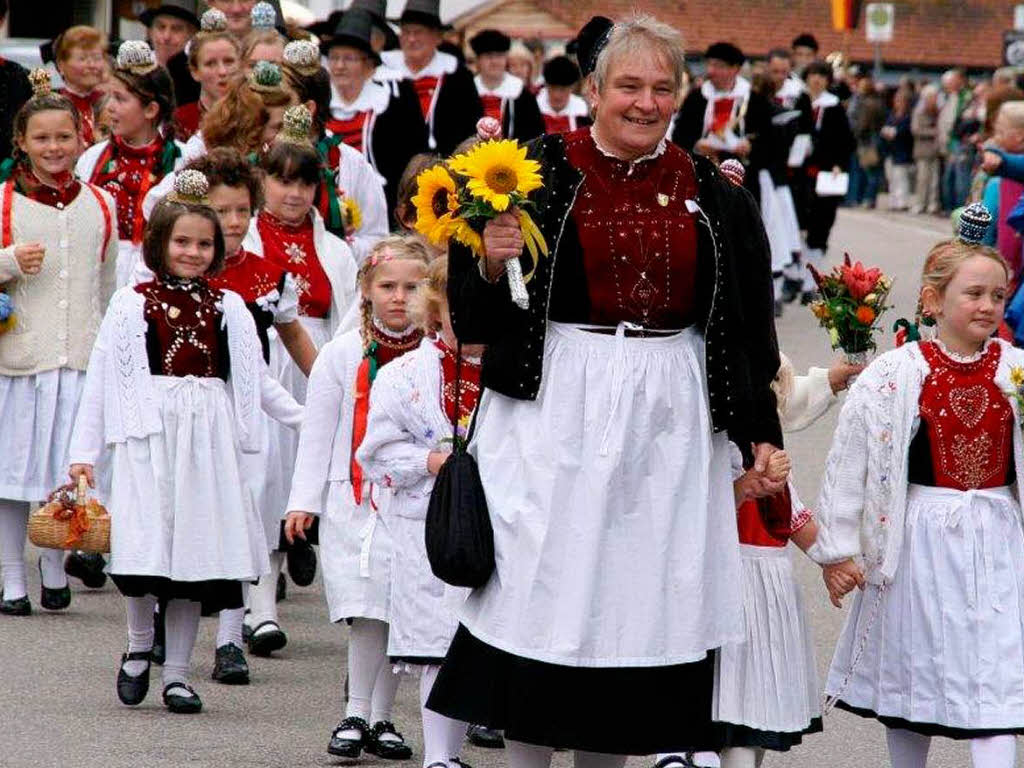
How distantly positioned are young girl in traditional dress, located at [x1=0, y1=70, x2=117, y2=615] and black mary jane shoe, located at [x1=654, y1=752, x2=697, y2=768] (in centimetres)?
320

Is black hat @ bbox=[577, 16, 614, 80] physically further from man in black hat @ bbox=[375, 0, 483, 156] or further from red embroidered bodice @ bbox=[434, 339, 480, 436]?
man in black hat @ bbox=[375, 0, 483, 156]

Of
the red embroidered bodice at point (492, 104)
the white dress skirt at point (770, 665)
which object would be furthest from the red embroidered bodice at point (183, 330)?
the red embroidered bodice at point (492, 104)

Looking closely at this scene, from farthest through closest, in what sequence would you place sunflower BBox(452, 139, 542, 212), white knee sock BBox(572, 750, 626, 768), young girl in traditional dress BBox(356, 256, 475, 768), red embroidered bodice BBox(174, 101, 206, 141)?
red embroidered bodice BBox(174, 101, 206, 141) → young girl in traditional dress BBox(356, 256, 475, 768) → white knee sock BBox(572, 750, 626, 768) → sunflower BBox(452, 139, 542, 212)

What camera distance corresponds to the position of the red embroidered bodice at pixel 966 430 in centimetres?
644

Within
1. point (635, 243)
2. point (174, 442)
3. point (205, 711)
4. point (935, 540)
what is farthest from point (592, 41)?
point (205, 711)

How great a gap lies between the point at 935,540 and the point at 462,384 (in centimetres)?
137

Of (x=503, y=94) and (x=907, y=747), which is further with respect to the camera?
(x=503, y=94)

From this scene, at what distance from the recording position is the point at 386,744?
7.03 meters

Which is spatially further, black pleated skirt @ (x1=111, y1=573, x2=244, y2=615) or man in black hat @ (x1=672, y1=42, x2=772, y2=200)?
man in black hat @ (x1=672, y1=42, x2=772, y2=200)

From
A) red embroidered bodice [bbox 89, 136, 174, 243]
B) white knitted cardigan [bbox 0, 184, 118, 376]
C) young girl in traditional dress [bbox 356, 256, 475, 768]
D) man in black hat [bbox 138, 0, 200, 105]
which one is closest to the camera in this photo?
young girl in traditional dress [bbox 356, 256, 475, 768]

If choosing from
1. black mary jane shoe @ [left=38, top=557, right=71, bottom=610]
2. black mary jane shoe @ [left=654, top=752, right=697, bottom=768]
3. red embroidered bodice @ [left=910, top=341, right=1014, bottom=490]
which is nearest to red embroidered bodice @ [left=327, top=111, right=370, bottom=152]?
black mary jane shoe @ [left=38, top=557, right=71, bottom=610]

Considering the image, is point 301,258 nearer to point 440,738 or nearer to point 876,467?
point 440,738

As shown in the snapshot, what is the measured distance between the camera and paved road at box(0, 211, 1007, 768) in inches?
278

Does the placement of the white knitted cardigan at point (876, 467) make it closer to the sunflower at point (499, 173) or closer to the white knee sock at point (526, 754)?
the white knee sock at point (526, 754)
